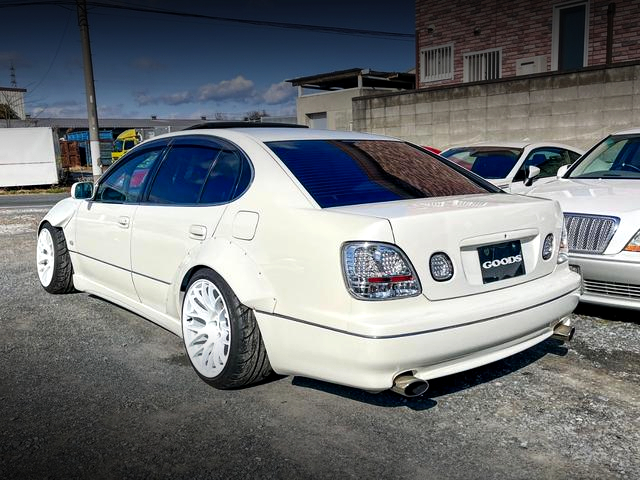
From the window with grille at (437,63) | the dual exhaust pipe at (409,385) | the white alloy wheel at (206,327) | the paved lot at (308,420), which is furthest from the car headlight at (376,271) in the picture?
the window with grille at (437,63)

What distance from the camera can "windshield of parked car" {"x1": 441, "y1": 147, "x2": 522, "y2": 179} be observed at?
8344 mm

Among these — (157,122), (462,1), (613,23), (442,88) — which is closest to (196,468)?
(442,88)

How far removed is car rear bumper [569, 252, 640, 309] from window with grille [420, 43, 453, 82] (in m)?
15.4

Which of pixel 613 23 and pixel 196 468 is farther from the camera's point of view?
pixel 613 23

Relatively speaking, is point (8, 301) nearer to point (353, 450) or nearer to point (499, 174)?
point (353, 450)

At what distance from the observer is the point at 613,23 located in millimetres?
15117

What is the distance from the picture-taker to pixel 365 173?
380 cm

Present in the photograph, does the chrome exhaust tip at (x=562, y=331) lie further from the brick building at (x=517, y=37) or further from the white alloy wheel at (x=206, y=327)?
the brick building at (x=517, y=37)

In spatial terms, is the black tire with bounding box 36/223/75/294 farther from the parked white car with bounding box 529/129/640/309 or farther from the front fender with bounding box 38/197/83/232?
the parked white car with bounding box 529/129/640/309

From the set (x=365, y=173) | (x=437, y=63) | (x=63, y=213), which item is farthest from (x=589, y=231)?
(x=437, y=63)

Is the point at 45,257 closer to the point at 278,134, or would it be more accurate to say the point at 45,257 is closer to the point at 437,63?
the point at 278,134

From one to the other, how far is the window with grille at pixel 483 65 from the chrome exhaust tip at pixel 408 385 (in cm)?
1619

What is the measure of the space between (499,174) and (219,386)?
5678 millimetres

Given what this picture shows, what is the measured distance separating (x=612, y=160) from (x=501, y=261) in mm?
3676
